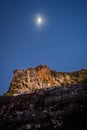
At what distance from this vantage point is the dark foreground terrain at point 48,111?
84.8 feet

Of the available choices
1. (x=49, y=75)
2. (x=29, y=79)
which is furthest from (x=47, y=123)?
(x=49, y=75)

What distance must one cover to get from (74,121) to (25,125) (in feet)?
19.4

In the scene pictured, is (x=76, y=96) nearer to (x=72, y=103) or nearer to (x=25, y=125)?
(x=72, y=103)

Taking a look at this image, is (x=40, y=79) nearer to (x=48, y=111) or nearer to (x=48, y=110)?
(x=48, y=110)

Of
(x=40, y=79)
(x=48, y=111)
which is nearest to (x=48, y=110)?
(x=48, y=111)

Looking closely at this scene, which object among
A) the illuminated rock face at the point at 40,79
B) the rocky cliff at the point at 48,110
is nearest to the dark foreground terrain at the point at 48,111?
the rocky cliff at the point at 48,110

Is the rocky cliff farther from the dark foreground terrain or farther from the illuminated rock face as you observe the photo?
the illuminated rock face

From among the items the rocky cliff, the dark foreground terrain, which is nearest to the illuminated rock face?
the rocky cliff

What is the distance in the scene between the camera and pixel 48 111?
93.3 feet

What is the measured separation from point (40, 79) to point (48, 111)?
46.5m

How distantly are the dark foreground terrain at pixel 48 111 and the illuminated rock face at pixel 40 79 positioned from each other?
3575 cm

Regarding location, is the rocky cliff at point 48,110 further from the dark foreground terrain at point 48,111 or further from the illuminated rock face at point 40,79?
the illuminated rock face at point 40,79

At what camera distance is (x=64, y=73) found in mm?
80500

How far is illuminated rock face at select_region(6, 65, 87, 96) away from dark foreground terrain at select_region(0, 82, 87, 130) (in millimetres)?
35747
